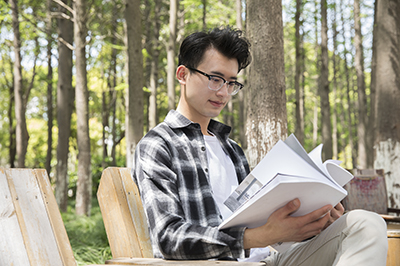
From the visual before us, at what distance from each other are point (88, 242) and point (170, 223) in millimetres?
4689

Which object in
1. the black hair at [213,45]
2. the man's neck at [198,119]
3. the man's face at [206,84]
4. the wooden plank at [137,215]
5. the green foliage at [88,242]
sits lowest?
the green foliage at [88,242]

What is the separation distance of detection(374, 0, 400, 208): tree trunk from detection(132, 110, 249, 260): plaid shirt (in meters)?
5.39

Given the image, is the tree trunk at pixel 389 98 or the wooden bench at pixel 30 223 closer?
the wooden bench at pixel 30 223

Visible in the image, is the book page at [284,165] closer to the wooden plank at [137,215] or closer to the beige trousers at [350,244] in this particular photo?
the beige trousers at [350,244]

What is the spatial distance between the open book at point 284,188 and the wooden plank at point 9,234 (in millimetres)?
921

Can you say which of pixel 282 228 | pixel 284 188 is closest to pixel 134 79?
pixel 282 228

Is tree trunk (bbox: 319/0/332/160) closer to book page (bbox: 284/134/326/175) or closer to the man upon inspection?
the man

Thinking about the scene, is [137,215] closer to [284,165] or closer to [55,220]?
[55,220]

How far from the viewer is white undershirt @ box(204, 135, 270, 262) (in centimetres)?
224

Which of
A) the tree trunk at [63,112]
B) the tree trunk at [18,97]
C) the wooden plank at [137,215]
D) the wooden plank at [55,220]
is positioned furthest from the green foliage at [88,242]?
the tree trunk at [18,97]

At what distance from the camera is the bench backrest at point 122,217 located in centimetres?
226

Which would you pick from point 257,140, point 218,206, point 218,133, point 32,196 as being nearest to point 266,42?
point 257,140

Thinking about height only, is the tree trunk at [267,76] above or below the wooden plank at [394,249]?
above

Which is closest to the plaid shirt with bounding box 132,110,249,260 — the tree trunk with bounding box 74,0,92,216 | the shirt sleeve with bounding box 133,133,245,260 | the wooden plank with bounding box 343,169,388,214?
the shirt sleeve with bounding box 133,133,245,260
